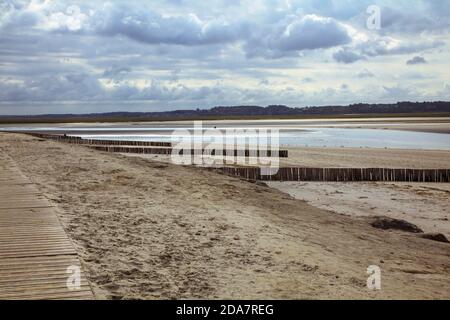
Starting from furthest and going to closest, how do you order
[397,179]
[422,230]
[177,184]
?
[397,179] < [177,184] < [422,230]

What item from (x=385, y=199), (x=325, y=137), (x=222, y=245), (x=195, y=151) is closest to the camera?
(x=222, y=245)

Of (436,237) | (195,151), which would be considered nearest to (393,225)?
(436,237)

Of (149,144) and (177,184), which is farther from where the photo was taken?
(149,144)

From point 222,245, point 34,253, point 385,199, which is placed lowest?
point 385,199

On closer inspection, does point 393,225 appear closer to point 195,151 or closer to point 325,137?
point 195,151

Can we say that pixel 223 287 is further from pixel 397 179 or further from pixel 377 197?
pixel 397 179

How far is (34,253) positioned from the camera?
226 inches

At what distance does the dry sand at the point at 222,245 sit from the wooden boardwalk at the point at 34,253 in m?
0.23

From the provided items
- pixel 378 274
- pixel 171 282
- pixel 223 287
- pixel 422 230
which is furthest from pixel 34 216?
pixel 422 230

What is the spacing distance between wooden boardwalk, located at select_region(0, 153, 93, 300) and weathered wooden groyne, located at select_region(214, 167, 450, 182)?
1088cm

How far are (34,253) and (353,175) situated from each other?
14.5m

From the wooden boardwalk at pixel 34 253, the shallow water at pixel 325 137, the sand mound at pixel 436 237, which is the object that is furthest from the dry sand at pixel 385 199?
the shallow water at pixel 325 137

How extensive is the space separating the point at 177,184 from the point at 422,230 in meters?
5.69
